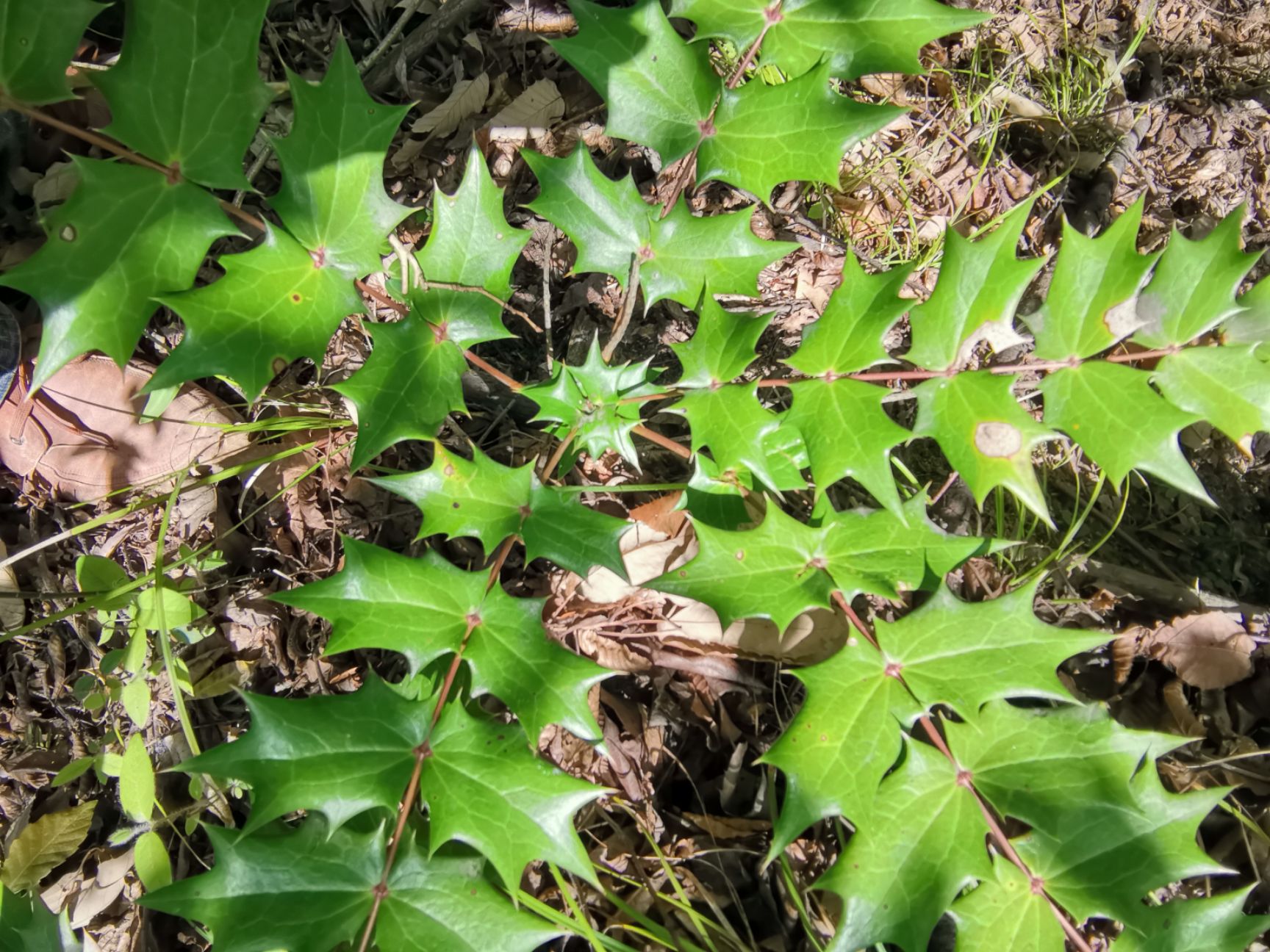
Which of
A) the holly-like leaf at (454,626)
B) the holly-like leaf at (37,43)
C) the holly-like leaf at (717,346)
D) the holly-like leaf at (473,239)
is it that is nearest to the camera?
the holly-like leaf at (37,43)

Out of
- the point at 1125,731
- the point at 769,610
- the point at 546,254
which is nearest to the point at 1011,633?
the point at 1125,731

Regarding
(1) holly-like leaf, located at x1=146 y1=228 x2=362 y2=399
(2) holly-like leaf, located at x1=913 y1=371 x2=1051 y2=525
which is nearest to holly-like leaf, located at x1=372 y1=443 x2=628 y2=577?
(1) holly-like leaf, located at x1=146 y1=228 x2=362 y2=399

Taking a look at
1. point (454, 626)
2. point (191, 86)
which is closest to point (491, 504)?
point (454, 626)

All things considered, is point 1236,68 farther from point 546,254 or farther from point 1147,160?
point 546,254

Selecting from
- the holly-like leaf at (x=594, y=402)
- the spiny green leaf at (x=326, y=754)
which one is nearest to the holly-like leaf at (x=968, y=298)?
the holly-like leaf at (x=594, y=402)

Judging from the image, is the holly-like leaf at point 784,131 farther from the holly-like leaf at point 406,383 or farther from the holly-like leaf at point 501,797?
the holly-like leaf at point 501,797

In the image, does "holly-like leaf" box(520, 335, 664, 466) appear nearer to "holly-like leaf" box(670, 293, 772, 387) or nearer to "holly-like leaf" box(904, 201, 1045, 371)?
"holly-like leaf" box(670, 293, 772, 387)
